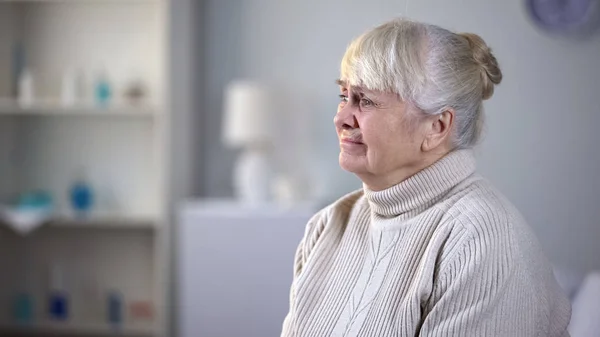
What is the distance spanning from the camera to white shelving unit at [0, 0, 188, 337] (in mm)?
4614

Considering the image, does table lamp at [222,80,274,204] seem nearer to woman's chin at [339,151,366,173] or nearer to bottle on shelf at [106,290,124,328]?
bottle on shelf at [106,290,124,328]

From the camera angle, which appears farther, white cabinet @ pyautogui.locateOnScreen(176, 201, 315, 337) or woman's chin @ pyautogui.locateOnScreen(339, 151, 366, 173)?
white cabinet @ pyautogui.locateOnScreen(176, 201, 315, 337)

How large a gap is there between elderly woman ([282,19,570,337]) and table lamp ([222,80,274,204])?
2.44m

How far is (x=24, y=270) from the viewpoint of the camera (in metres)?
4.84

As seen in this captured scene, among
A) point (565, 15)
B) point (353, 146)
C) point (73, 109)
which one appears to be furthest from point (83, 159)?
point (353, 146)

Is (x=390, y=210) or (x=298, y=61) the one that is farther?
(x=298, y=61)

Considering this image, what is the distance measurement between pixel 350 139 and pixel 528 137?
2.76 meters

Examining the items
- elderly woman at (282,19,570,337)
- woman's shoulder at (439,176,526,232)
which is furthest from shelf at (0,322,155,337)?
woman's shoulder at (439,176,526,232)

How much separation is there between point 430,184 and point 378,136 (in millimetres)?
131

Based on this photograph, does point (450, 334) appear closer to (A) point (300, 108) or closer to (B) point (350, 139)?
(B) point (350, 139)

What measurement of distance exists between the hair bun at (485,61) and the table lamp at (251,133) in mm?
2549

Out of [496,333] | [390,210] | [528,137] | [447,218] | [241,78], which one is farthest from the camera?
[241,78]

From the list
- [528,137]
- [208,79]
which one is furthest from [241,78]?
[528,137]

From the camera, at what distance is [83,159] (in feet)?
15.5
